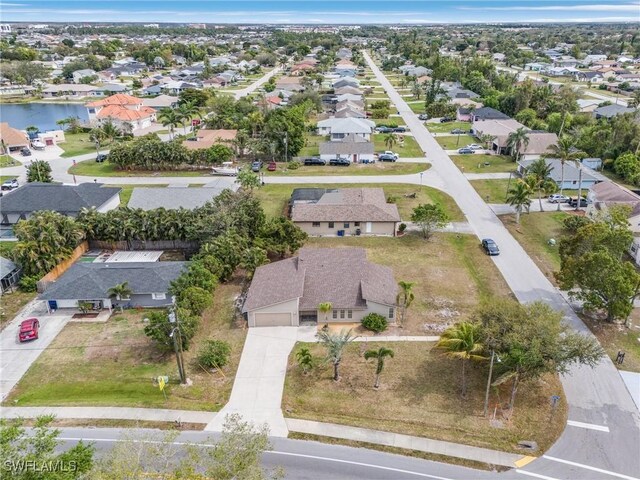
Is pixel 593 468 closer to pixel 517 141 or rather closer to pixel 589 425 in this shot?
pixel 589 425

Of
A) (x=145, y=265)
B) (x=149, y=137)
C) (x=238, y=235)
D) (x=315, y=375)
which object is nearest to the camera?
(x=315, y=375)

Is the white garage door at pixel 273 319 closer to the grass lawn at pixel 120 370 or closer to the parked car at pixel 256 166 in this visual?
the grass lawn at pixel 120 370

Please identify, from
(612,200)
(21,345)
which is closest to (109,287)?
(21,345)

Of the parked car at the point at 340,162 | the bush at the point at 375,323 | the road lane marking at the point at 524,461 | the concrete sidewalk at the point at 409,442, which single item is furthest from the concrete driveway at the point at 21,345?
the parked car at the point at 340,162

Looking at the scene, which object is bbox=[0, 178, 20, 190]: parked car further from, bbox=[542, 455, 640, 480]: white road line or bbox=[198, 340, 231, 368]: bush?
bbox=[542, 455, 640, 480]: white road line

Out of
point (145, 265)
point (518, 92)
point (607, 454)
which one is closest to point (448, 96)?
point (518, 92)

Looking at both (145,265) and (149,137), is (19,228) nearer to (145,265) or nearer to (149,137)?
(145,265)
